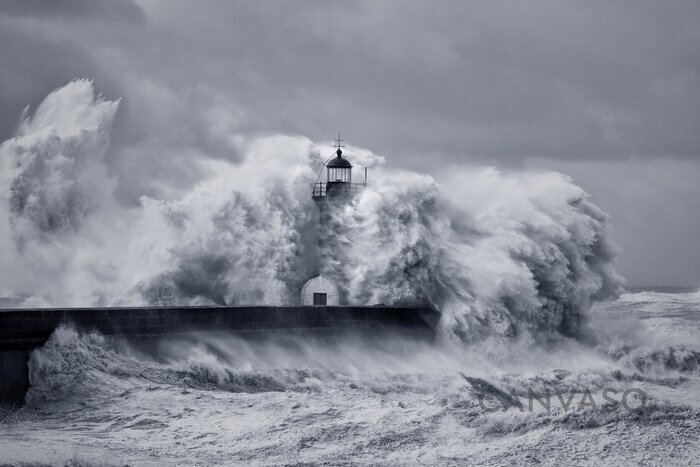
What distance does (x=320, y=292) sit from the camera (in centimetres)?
2591

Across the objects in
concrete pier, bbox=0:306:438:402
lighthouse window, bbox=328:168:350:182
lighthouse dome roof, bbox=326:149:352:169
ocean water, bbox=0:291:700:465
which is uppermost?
lighthouse dome roof, bbox=326:149:352:169

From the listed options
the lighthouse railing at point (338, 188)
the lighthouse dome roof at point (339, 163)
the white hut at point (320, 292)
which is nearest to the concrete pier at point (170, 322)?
the white hut at point (320, 292)

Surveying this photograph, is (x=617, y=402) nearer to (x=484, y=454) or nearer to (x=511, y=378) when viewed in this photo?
(x=484, y=454)

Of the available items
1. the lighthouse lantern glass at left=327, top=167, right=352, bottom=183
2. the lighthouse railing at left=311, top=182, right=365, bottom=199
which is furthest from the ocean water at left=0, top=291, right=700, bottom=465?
the lighthouse lantern glass at left=327, top=167, right=352, bottom=183

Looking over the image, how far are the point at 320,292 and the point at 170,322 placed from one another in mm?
8517

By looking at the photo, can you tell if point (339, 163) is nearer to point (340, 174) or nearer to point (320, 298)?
point (340, 174)

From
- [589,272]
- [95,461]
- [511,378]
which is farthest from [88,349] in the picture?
[589,272]

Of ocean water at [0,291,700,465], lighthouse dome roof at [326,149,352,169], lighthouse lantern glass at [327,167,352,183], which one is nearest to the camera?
ocean water at [0,291,700,465]

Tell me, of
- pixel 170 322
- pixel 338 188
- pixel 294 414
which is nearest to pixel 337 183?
pixel 338 188

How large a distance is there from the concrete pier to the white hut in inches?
89.7

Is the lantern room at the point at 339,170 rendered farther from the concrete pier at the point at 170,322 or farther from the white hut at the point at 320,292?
the concrete pier at the point at 170,322

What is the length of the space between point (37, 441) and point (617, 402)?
23.0ft

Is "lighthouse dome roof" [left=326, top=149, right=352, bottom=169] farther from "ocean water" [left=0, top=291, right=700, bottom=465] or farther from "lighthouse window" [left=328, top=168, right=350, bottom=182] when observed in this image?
"ocean water" [left=0, top=291, right=700, bottom=465]

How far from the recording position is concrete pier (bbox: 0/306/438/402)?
48.3 ft
